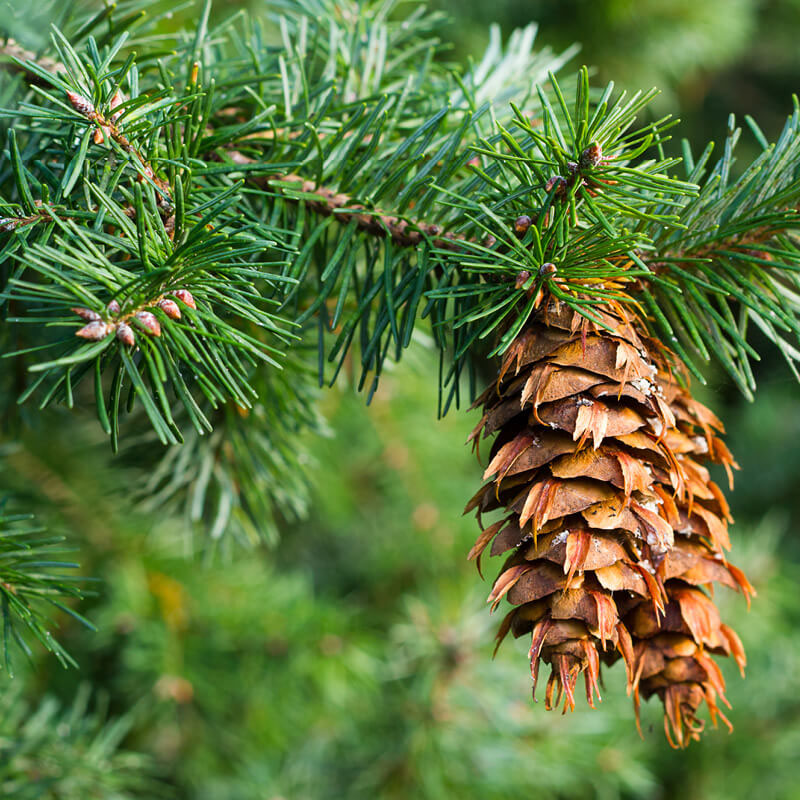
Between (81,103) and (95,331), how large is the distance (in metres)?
0.10

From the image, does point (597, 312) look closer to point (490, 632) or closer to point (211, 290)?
point (211, 290)

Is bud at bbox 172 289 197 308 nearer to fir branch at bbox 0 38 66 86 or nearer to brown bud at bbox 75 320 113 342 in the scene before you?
brown bud at bbox 75 320 113 342

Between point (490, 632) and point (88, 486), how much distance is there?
1.52ft

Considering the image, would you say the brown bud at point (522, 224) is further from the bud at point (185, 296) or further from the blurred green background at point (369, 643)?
the blurred green background at point (369, 643)

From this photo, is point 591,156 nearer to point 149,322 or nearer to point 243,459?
point 149,322

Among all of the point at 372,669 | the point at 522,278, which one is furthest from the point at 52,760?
the point at 522,278

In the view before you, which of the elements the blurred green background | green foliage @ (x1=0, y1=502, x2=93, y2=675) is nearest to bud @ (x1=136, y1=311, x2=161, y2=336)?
green foliage @ (x1=0, y1=502, x2=93, y2=675)

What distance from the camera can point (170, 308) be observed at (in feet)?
0.83

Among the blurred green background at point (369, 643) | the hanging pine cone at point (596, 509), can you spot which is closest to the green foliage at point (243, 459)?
the blurred green background at point (369, 643)

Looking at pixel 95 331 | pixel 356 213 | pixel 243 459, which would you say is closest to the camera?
pixel 95 331

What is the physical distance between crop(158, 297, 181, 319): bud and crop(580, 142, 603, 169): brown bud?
160 millimetres

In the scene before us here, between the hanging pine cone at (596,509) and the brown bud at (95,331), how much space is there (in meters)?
0.15

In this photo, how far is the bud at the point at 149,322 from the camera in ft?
0.79

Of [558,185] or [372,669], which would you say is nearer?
[558,185]
